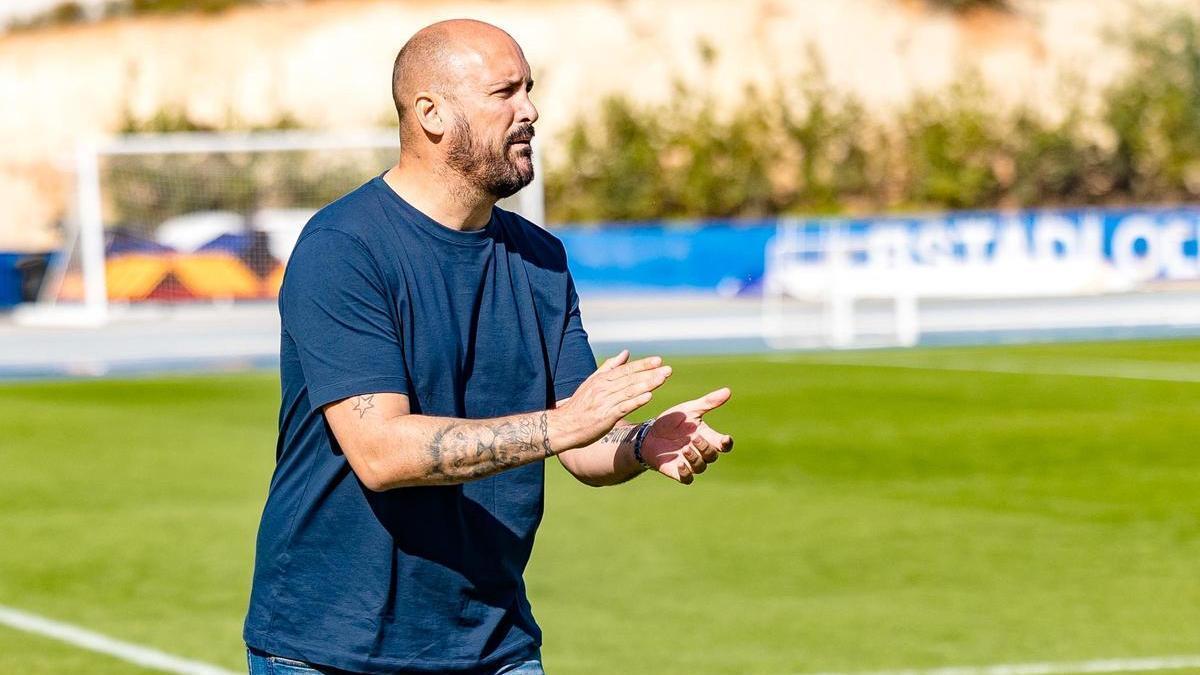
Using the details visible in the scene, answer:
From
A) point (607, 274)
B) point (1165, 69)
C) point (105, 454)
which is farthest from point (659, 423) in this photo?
point (1165, 69)

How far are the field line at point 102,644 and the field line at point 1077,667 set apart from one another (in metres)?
2.69

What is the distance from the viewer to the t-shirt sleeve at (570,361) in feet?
13.1

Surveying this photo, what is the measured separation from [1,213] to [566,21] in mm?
19552

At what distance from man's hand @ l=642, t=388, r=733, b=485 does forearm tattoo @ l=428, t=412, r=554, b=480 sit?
403mm

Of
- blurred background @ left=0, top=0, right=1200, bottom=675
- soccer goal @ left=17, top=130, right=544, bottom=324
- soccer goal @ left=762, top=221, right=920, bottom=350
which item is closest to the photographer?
blurred background @ left=0, top=0, right=1200, bottom=675

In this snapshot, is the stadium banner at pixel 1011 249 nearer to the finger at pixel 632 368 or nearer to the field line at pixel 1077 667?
the field line at pixel 1077 667

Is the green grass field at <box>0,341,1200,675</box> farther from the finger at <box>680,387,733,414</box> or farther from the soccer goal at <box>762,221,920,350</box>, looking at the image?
the soccer goal at <box>762,221,920,350</box>

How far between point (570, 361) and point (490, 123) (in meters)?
0.60

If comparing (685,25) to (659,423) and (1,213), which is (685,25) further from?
(659,423)

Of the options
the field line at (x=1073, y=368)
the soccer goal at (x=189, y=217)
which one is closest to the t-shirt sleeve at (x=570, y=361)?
the field line at (x=1073, y=368)

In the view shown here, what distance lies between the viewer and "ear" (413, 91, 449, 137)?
3668 millimetres

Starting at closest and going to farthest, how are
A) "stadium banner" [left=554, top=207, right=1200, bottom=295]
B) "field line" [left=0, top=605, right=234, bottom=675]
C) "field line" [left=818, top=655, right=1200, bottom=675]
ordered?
"field line" [left=818, top=655, right=1200, bottom=675], "field line" [left=0, top=605, right=234, bottom=675], "stadium banner" [left=554, top=207, right=1200, bottom=295]

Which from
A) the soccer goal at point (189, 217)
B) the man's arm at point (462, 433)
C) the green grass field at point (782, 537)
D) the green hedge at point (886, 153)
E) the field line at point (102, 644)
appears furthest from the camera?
the green hedge at point (886, 153)

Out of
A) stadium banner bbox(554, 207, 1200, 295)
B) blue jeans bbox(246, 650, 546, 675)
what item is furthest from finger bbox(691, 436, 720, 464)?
stadium banner bbox(554, 207, 1200, 295)
